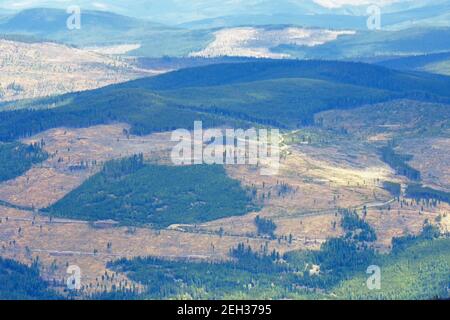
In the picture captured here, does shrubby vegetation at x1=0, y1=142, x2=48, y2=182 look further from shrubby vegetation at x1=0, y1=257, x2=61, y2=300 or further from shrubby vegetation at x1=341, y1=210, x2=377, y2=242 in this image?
shrubby vegetation at x1=341, y1=210, x2=377, y2=242

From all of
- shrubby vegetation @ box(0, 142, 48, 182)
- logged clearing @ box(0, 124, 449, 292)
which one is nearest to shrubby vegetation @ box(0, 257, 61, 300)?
logged clearing @ box(0, 124, 449, 292)

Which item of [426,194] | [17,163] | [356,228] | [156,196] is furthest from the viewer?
[17,163]

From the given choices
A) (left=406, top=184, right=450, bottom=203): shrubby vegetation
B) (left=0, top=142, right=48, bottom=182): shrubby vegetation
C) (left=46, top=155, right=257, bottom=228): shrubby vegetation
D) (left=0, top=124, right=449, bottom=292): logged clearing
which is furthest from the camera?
(left=0, top=142, right=48, bottom=182): shrubby vegetation

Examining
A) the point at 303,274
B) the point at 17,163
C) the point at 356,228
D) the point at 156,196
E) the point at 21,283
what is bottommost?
the point at 303,274

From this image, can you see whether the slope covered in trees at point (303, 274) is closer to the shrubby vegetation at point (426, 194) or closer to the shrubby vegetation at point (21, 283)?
the shrubby vegetation at point (21, 283)

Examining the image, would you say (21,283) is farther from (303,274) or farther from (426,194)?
(426,194)

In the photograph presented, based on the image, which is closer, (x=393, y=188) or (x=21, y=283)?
(x=21, y=283)

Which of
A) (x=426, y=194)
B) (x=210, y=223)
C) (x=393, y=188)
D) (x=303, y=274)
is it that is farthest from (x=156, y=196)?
(x=303, y=274)

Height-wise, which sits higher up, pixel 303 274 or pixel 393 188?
pixel 393 188
